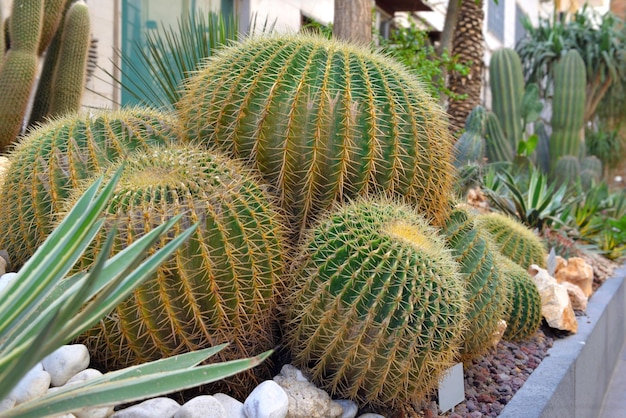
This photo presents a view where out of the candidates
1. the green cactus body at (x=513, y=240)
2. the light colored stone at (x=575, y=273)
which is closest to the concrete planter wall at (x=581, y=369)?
the light colored stone at (x=575, y=273)

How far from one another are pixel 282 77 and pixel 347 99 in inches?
9.4

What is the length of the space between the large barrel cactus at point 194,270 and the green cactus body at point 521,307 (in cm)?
156

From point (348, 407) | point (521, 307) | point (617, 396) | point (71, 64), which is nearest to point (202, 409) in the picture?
point (348, 407)

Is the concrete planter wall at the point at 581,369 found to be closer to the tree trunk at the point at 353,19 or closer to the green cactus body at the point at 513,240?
the green cactus body at the point at 513,240

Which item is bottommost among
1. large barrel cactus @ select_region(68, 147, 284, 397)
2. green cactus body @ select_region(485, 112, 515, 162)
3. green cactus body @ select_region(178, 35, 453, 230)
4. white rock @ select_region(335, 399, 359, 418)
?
green cactus body @ select_region(485, 112, 515, 162)

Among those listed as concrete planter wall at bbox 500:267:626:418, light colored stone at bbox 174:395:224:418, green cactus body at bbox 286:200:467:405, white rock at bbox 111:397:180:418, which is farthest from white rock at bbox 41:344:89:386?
concrete planter wall at bbox 500:267:626:418

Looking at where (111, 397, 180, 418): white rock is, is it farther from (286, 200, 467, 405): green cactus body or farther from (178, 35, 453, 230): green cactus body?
(178, 35, 453, 230): green cactus body

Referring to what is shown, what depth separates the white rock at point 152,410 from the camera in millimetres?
1657

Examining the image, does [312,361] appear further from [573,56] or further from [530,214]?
[573,56]

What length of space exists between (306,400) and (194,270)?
0.48m

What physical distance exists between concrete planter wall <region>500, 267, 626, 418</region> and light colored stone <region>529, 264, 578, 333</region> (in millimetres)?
76

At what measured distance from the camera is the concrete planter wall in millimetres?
2555

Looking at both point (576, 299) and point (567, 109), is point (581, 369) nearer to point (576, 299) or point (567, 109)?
point (576, 299)

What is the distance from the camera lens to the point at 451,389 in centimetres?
240
